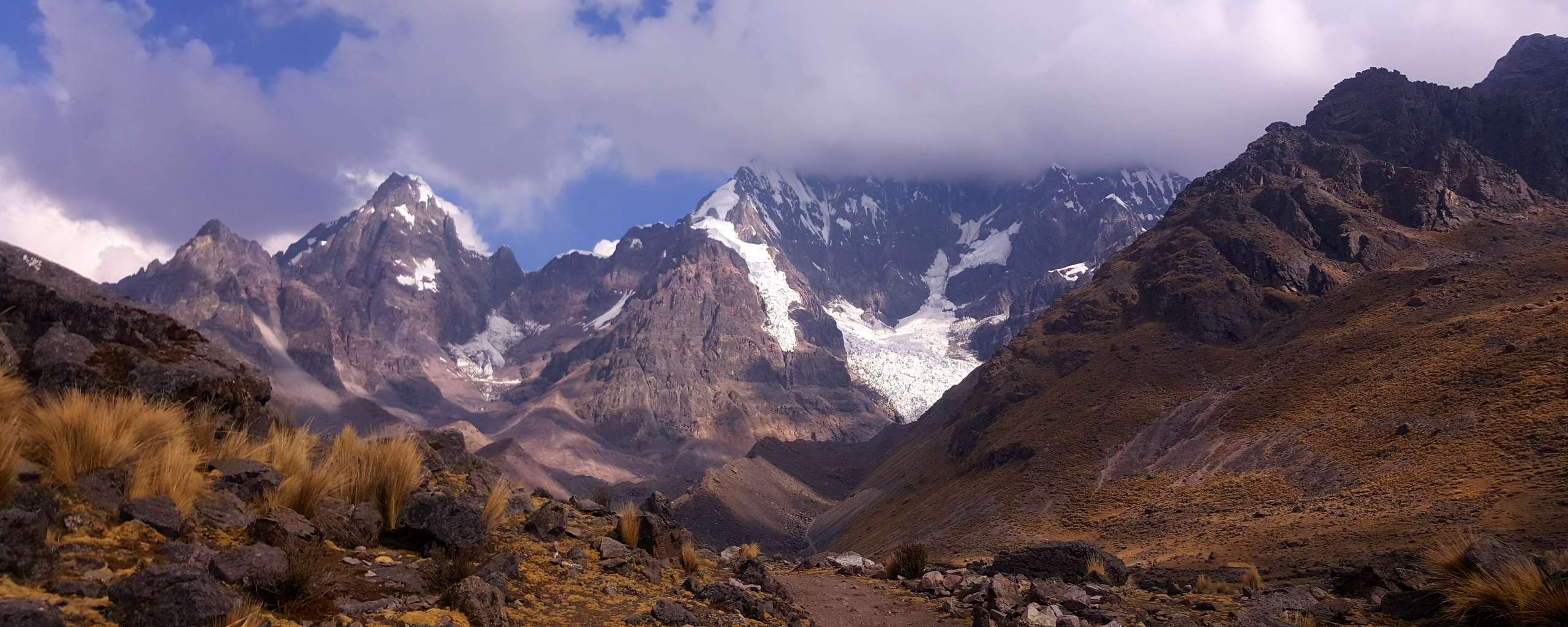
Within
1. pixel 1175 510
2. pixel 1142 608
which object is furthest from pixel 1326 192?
pixel 1142 608

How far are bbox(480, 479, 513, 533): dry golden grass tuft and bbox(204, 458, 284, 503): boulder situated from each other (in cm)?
232

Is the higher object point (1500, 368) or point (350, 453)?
point (1500, 368)

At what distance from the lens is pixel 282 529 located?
7895 mm

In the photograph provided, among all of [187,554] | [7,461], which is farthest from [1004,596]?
[7,461]

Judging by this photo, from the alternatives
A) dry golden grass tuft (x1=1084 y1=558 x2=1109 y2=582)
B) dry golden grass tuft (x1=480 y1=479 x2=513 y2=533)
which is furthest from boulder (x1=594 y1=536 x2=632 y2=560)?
dry golden grass tuft (x1=1084 y1=558 x2=1109 y2=582)

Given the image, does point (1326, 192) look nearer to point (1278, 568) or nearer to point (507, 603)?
point (1278, 568)

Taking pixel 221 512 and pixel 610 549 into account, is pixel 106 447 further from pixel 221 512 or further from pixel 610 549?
pixel 610 549

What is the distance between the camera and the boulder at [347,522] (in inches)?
342

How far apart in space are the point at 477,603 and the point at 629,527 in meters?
5.42

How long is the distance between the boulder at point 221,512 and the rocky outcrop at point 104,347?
8.08 ft

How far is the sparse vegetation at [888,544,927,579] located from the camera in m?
19.0

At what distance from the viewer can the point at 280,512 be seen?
830cm

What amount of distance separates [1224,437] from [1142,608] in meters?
51.0

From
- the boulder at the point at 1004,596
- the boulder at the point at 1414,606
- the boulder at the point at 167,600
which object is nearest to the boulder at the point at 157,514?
the boulder at the point at 167,600
